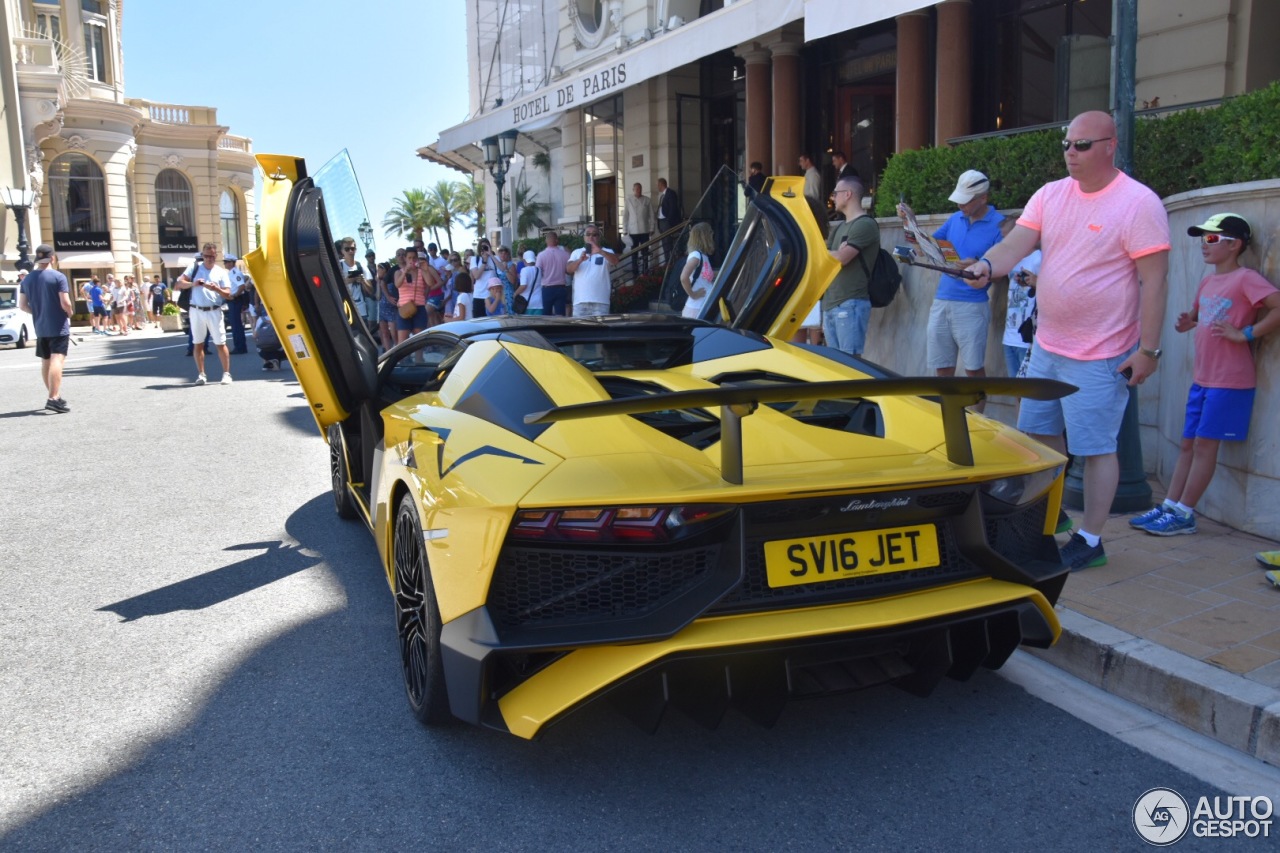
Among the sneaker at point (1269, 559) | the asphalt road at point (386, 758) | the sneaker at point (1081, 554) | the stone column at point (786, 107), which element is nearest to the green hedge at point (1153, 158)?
the sneaker at point (1269, 559)

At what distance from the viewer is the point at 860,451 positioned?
Result: 9.45ft

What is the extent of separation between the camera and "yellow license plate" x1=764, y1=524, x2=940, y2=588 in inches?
103

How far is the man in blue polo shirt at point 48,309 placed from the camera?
10.5 m

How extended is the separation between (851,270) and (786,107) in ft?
27.2

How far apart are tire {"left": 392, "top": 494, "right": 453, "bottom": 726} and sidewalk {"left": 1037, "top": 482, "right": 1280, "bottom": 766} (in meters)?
2.21

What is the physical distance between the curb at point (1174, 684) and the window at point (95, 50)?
50.7 m

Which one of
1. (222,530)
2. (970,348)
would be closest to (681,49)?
(970,348)

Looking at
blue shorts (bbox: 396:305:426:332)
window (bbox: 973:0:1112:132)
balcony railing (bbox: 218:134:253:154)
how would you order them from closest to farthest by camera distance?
window (bbox: 973:0:1112:132) → blue shorts (bbox: 396:305:426:332) → balcony railing (bbox: 218:134:253:154)

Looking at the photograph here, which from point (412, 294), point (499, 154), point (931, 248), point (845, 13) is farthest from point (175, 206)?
point (931, 248)

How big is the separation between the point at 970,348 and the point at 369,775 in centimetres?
493

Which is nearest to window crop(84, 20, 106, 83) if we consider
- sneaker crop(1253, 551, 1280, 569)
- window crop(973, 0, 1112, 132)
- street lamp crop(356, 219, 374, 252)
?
window crop(973, 0, 1112, 132)

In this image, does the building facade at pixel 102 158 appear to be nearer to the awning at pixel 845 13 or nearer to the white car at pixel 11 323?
the white car at pixel 11 323

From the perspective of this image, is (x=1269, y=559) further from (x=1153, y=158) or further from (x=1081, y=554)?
(x=1153, y=158)

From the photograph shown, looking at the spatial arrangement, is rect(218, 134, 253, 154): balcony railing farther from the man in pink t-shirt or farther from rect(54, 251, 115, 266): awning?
the man in pink t-shirt
